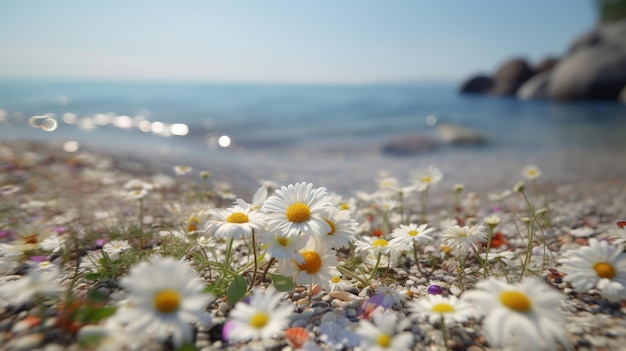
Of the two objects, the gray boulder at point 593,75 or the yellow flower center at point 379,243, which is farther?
the gray boulder at point 593,75

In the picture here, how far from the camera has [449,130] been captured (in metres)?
10.1

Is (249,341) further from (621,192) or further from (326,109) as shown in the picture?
(326,109)

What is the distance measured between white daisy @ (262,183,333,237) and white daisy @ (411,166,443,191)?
112 cm

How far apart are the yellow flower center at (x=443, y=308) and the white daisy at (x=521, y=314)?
13 cm

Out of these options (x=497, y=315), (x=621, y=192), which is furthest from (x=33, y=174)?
(x=621, y=192)

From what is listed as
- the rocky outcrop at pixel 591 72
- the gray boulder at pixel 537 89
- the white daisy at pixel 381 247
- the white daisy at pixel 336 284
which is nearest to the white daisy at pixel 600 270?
the white daisy at pixel 381 247

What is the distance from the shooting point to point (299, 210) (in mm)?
1583

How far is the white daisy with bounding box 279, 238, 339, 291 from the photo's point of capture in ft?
5.46

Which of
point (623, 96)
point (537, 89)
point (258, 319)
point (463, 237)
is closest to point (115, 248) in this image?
point (258, 319)

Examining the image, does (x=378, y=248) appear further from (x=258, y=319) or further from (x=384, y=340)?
(x=258, y=319)

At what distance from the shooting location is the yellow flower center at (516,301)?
118 cm

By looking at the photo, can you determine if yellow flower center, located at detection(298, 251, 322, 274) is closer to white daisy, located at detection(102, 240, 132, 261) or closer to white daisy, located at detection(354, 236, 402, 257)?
white daisy, located at detection(354, 236, 402, 257)

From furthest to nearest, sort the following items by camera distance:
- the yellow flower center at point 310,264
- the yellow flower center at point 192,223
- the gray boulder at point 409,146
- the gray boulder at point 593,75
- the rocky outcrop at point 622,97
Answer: the gray boulder at point 593,75 → the rocky outcrop at point 622,97 → the gray boulder at point 409,146 → the yellow flower center at point 192,223 → the yellow flower center at point 310,264

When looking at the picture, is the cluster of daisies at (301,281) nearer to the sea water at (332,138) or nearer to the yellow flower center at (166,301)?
the yellow flower center at (166,301)
